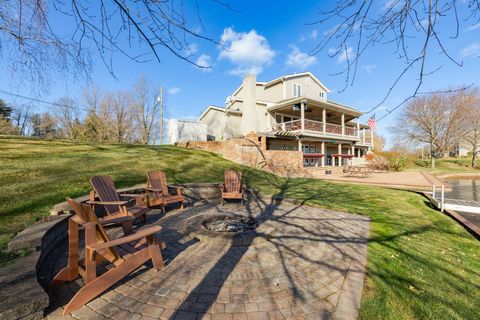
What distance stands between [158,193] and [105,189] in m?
1.44

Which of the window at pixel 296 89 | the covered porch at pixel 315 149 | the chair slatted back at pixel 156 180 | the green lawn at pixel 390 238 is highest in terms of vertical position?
the window at pixel 296 89

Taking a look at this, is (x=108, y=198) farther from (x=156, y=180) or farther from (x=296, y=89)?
(x=296, y=89)

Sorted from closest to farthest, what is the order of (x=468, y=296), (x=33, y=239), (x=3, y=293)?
(x=3, y=293) < (x=468, y=296) < (x=33, y=239)

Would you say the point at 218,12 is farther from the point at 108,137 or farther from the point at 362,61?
the point at 108,137

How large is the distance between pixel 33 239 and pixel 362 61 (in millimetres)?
4707

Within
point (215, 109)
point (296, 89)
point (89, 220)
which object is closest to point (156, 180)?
point (89, 220)

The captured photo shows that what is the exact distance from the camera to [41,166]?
24.4ft

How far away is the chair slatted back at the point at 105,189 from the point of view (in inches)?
165

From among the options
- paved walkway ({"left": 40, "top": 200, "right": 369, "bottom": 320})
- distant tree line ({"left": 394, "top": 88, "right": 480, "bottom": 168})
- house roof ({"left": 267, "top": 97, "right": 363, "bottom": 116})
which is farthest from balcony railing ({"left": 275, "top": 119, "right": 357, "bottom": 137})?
distant tree line ({"left": 394, "top": 88, "right": 480, "bottom": 168})

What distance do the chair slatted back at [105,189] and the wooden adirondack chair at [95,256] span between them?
160 cm

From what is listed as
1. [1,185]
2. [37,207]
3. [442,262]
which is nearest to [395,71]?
[442,262]

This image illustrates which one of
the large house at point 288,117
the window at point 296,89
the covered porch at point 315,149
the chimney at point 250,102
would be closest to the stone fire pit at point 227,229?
the large house at point 288,117

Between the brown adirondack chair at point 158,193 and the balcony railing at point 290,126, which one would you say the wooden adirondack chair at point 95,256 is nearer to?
the brown adirondack chair at point 158,193

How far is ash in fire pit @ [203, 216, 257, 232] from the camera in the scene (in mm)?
4375
